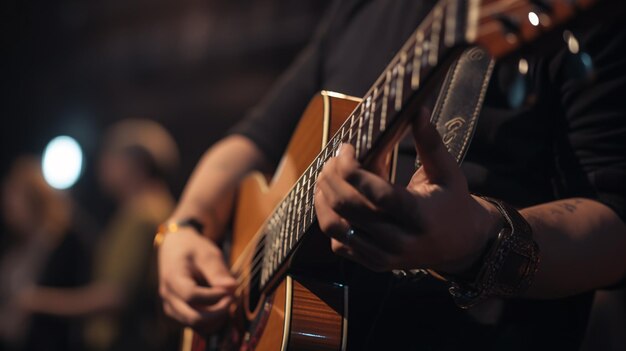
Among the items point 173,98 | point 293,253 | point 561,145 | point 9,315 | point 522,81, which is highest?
point 522,81

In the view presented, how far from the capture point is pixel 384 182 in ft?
2.85

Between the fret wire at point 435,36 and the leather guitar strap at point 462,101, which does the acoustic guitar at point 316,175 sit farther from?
the leather guitar strap at point 462,101

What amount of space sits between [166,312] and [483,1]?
108cm

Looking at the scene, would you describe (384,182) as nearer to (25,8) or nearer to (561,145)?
(561,145)

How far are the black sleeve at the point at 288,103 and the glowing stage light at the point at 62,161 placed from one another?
5.18m

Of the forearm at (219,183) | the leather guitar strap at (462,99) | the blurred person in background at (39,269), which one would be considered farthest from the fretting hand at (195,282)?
the blurred person in background at (39,269)

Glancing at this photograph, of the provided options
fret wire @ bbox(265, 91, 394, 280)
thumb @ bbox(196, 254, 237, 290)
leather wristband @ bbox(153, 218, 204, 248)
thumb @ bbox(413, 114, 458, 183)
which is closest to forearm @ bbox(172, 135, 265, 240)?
leather wristband @ bbox(153, 218, 204, 248)

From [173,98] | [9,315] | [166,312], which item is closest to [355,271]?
[166,312]

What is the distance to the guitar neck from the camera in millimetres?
765

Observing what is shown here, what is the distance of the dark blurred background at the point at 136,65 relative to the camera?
16.5ft

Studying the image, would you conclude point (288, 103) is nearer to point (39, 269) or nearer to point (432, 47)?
point (432, 47)

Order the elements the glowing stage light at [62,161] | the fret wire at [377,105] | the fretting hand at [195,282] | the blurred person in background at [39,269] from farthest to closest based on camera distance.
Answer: the glowing stage light at [62,161], the blurred person in background at [39,269], the fretting hand at [195,282], the fret wire at [377,105]

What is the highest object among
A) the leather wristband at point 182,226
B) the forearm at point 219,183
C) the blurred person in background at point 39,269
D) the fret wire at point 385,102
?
the fret wire at point 385,102

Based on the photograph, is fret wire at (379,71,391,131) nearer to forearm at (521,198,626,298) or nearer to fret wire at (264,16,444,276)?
fret wire at (264,16,444,276)
